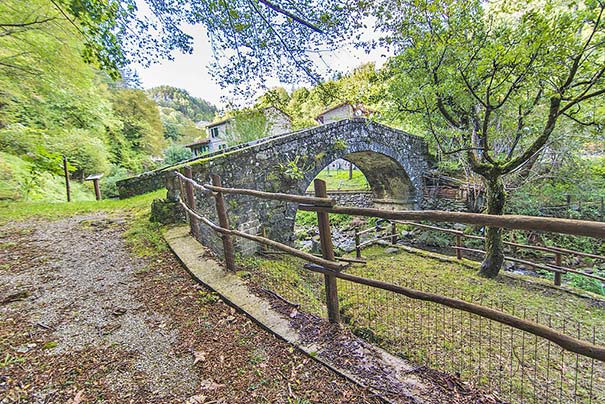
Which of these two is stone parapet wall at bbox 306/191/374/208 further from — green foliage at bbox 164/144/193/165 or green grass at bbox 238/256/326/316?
green foliage at bbox 164/144/193/165

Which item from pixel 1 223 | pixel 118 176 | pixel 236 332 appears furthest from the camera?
pixel 118 176

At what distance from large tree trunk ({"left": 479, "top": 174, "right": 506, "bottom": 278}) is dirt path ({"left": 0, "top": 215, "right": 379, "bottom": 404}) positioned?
498 centimetres

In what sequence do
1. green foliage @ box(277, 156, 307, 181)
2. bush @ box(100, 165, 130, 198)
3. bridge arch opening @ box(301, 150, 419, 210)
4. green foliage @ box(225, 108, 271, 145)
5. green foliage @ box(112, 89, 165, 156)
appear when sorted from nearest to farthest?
green foliage @ box(277, 156, 307, 181)
bridge arch opening @ box(301, 150, 419, 210)
bush @ box(100, 165, 130, 198)
green foliage @ box(112, 89, 165, 156)
green foliage @ box(225, 108, 271, 145)

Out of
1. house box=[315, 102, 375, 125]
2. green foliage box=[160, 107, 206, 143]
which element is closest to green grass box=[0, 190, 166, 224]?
house box=[315, 102, 375, 125]

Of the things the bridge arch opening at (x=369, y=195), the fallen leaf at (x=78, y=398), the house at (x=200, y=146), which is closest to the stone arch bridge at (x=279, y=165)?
the bridge arch opening at (x=369, y=195)

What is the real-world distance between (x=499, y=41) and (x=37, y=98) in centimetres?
1083

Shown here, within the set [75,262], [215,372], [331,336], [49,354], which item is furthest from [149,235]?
[331,336]

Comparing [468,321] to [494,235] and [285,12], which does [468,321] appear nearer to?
[494,235]

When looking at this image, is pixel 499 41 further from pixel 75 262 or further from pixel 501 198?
pixel 75 262

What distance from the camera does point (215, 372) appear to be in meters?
1.67

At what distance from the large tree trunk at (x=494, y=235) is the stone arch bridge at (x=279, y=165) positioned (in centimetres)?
352

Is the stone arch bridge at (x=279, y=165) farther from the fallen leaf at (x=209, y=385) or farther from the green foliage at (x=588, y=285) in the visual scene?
the green foliage at (x=588, y=285)

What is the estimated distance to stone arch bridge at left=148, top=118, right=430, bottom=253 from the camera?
5043 mm

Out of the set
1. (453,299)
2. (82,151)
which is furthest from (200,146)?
(453,299)
